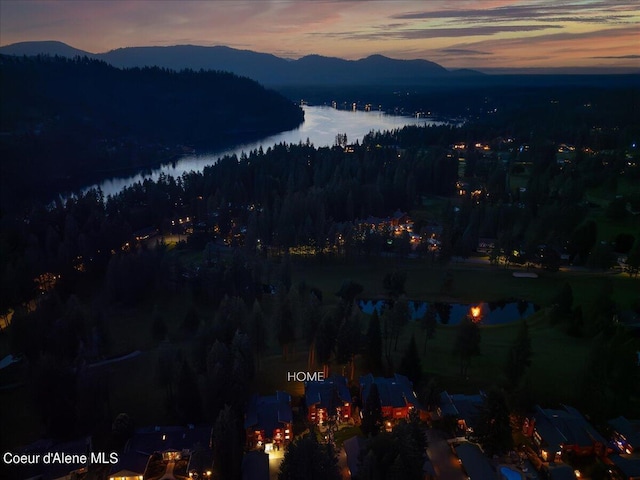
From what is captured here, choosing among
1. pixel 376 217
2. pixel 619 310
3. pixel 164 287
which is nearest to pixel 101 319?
pixel 164 287

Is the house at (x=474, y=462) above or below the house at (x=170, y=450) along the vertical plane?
below

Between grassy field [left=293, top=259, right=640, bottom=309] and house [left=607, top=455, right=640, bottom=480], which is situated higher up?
house [left=607, top=455, right=640, bottom=480]

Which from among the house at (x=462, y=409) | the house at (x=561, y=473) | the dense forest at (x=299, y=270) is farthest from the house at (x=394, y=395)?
the house at (x=561, y=473)

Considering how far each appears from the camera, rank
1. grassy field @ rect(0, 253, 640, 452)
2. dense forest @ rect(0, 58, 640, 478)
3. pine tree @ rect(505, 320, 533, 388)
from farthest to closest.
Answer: grassy field @ rect(0, 253, 640, 452)
pine tree @ rect(505, 320, 533, 388)
dense forest @ rect(0, 58, 640, 478)

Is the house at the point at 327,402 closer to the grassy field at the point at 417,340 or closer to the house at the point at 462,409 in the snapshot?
the grassy field at the point at 417,340

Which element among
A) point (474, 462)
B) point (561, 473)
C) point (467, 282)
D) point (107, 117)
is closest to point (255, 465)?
point (474, 462)

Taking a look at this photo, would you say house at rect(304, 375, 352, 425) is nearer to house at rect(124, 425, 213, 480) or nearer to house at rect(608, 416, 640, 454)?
house at rect(124, 425, 213, 480)

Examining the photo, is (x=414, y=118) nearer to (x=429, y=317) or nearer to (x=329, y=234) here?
(x=329, y=234)

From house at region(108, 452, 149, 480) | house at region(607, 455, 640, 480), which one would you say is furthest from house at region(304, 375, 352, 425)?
house at region(607, 455, 640, 480)
